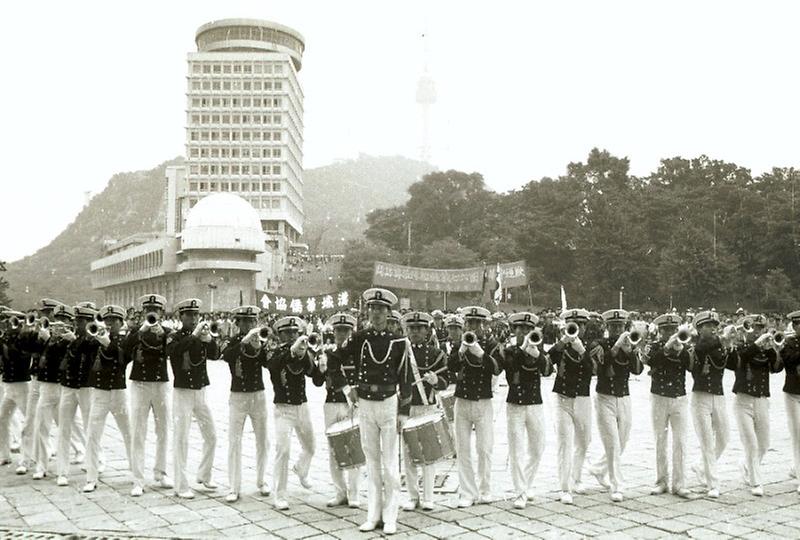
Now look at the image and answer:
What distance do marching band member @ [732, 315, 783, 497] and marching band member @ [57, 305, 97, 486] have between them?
860 cm

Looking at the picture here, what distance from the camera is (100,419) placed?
9.36m

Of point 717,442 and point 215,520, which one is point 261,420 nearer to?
point 215,520

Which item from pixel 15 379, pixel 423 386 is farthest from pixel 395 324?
pixel 15 379

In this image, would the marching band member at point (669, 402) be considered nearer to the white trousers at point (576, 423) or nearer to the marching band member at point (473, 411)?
the white trousers at point (576, 423)

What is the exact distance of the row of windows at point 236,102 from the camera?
86625 mm

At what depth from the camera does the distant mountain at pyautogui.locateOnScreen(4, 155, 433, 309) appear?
10212 centimetres

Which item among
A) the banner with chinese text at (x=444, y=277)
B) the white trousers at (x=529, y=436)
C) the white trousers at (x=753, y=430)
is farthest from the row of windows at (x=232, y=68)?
the white trousers at (x=753, y=430)

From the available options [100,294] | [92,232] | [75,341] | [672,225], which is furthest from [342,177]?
[75,341]

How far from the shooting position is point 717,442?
9602 mm

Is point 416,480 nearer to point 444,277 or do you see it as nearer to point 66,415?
point 66,415

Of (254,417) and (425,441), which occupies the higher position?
(254,417)

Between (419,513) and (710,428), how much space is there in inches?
158

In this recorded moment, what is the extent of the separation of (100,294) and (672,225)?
7328 centimetres

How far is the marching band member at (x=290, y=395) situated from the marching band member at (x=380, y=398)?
3.54 feet
